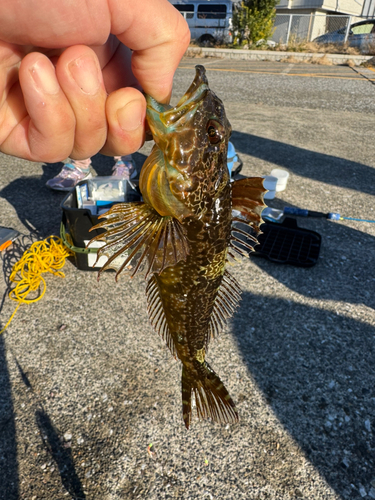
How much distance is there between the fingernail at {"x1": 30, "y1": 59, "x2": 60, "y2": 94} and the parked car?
82.9ft

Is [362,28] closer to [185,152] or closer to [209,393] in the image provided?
[185,152]

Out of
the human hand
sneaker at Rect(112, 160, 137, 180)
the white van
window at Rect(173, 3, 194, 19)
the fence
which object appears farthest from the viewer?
the fence

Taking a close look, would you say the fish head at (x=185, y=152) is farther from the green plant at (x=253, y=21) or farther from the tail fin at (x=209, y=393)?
the green plant at (x=253, y=21)

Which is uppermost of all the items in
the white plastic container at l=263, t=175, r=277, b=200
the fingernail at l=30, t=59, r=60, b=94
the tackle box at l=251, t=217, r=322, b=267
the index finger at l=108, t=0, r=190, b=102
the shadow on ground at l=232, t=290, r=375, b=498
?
the index finger at l=108, t=0, r=190, b=102

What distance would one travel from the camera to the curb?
19.8 metres

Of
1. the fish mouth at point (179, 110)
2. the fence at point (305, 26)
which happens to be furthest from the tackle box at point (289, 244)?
the fence at point (305, 26)

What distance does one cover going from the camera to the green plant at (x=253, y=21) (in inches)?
836

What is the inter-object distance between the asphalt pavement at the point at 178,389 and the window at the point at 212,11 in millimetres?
24358

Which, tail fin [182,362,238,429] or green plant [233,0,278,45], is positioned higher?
green plant [233,0,278,45]

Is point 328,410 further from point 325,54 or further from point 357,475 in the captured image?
point 325,54

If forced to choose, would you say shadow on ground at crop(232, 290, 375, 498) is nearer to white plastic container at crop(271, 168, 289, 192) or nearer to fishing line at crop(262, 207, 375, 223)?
fishing line at crop(262, 207, 375, 223)

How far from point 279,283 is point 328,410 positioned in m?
1.64

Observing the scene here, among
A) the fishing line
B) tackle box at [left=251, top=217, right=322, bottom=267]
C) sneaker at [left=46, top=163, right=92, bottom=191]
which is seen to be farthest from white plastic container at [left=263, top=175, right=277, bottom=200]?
sneaker at [left=46, top=163, right=92, bottom=191]

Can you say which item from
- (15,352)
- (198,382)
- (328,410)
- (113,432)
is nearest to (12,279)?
(15,352)
